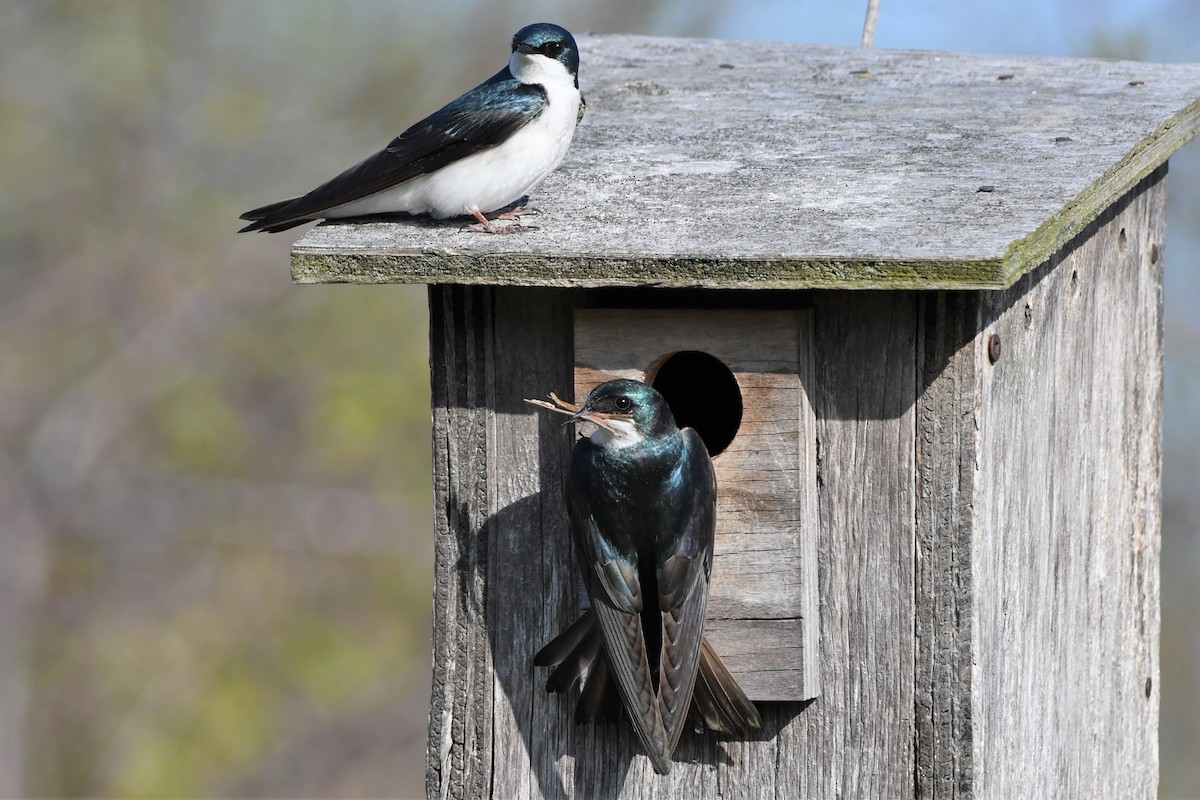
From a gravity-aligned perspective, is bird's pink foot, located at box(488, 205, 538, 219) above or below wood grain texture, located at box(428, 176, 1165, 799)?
above

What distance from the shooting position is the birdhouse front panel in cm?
215

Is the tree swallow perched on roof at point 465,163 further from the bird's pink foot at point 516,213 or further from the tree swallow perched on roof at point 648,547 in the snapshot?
the tree swallow perched on roof at point 648,547

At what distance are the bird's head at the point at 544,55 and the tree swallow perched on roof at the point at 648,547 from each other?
2.14 feet

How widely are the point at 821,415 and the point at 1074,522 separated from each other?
0.69 meters

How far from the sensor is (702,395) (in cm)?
306

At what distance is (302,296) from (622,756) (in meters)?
5.76

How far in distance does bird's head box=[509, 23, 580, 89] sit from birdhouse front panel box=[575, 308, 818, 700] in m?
0.52

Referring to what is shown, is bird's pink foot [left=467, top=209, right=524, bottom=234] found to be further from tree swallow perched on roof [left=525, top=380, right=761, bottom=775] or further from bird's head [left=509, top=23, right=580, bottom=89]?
bird's head [left=509, top=23, right=580, bottom=89]

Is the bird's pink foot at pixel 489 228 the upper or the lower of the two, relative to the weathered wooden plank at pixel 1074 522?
upper

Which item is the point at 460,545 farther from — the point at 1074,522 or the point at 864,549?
the point at 1074,522

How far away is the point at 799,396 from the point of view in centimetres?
214

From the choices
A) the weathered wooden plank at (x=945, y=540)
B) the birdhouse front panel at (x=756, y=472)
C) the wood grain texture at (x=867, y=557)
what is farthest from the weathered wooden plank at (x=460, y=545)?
the weathered wooden plank at (x=945, y=540)

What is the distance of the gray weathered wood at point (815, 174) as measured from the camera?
195cm

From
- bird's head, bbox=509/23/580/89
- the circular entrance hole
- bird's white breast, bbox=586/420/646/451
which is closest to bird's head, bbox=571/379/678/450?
bird's white breast, bbox=586/420/646/451
